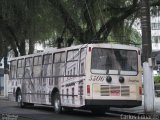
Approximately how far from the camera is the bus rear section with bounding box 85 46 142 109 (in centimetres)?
2047

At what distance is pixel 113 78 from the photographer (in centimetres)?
2084

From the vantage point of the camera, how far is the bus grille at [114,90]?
20.6 m

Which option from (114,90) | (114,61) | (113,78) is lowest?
(114,90)

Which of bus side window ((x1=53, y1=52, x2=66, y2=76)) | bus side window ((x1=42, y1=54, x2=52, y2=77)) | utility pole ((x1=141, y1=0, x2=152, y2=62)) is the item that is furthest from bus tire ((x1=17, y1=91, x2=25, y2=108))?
utility pole ((x1=141, y1=0, x2=152, y2=62))

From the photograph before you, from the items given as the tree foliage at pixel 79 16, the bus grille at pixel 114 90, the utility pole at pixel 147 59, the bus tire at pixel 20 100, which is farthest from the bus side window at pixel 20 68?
the utility pole at pixel 147 59

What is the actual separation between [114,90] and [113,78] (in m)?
0.52

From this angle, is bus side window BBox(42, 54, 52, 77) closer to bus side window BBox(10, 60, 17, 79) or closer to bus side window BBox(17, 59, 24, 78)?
bus side window BBox(17, 59, 24, 78)

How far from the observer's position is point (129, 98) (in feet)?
68.8

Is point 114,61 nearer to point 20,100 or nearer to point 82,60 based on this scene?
point 82,60

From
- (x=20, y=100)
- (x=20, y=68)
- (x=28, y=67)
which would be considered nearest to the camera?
(x=28, y=67)

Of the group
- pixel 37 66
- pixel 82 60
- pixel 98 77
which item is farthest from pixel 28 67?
pixel 98 77

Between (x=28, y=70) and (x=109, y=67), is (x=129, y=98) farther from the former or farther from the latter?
(x=28, y=70)

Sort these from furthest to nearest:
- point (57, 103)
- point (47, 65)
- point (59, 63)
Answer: point (47, 65), point (57, 103), point (59, 63)

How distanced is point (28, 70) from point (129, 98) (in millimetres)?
8632
